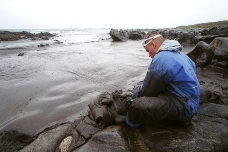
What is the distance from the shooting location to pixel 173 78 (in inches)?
92.6

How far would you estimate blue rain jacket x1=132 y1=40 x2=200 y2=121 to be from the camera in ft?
7.62

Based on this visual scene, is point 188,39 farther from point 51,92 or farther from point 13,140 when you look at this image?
point 13,140

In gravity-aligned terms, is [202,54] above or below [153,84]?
below

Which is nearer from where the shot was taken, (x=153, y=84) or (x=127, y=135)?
(x=153, y=84)

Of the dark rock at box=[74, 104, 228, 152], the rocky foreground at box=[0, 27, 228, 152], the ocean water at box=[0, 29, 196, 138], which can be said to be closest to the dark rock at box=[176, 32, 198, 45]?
the ocean water at box=[0, 29, 196, 138]

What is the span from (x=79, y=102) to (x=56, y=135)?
1.47 meters

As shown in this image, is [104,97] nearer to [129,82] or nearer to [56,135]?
[56,135]

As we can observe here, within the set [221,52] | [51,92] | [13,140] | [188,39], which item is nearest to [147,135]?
[13,140]

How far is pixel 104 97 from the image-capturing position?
3660 millimetres

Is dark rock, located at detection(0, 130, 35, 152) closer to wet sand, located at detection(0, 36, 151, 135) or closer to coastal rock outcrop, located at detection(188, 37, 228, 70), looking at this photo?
wet sand, located at detection(0, 36, 151, 135)

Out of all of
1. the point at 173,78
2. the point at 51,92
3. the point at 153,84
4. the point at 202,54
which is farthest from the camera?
the point at 202,54

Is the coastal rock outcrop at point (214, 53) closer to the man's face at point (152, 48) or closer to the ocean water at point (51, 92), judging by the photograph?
the ocean water at point (51, 92)

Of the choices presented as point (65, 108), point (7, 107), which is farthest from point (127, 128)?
point (7, 107)

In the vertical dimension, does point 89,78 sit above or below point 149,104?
below
